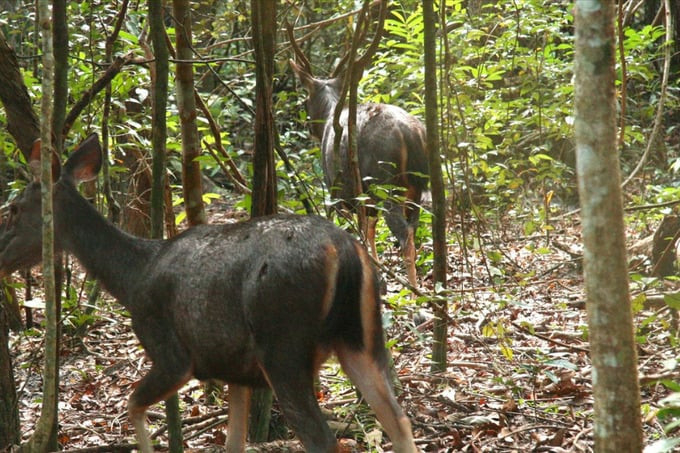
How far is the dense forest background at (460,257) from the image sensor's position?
5.70 metres

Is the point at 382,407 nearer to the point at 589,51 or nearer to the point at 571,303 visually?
the point at 589,51

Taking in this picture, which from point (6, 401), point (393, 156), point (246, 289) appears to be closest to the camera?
point (246, 289)

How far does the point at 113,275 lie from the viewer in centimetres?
559

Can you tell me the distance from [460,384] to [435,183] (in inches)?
63.3

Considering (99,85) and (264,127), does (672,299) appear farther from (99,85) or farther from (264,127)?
(99,85)

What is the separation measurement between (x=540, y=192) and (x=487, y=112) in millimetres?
2039

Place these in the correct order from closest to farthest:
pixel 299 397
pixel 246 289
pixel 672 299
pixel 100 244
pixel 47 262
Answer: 1. pixel 47 262
2. pixel 672 299
3. pixel 299 397
4. pixel 246 289
5. pixel 100 244

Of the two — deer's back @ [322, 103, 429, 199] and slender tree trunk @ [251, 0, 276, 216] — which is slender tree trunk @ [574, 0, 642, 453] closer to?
slender tree trunk @ [251, 0, 276, 216]

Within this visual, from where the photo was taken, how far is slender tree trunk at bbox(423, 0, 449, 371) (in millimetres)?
5961

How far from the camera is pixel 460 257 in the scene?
9.45 m

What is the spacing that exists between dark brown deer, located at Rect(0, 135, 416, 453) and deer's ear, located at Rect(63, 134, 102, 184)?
63 cm

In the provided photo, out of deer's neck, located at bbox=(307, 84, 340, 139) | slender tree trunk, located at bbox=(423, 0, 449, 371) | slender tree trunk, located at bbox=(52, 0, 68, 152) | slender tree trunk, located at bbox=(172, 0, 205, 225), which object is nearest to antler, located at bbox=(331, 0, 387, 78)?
slender tree trunk, located at bbox=(423, 0, 449, 371)

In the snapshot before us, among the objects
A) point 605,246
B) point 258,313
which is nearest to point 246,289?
point 258,313

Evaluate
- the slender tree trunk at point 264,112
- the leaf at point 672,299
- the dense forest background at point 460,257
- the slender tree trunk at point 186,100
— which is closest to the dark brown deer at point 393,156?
the dense forest background at point 460,257
